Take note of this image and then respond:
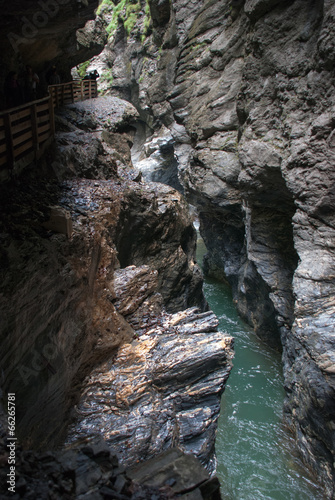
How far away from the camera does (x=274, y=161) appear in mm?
11008

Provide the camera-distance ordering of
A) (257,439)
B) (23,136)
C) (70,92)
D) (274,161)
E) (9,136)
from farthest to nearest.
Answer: (70,92) → (257,439) → (274,161) → (23,136) → (9,136)

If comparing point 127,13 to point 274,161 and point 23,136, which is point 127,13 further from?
point 23,136

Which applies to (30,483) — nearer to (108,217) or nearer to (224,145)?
(108,217)

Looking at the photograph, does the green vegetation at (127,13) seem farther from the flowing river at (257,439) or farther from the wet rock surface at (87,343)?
the flowing river at (257,439)

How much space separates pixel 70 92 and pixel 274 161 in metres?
12.4

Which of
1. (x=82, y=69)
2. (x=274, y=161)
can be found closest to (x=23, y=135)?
(x=274, y=161)

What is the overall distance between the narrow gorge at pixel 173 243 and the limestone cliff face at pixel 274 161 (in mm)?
61

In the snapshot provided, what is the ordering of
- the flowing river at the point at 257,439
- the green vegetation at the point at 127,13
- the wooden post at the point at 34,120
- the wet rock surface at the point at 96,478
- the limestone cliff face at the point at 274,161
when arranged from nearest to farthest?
the wet rock surface at the point at 96,478
the wooden post at the point at 34,120
the limestone cliff face at the point at 274,161
the flowing river at the point at 257,439
the green vegetation at the point at 127,13

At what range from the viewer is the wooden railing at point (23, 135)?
7.14 metres

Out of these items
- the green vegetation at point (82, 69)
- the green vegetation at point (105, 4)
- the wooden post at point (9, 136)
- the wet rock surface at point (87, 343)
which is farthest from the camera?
the green vegetation at point (105, 4)

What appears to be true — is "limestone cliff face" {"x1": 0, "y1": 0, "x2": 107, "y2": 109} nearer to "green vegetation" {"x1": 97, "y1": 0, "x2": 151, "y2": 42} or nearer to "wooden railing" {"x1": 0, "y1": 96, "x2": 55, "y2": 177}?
"wooden railing" {"x1": 0, "y1": 96, "x2": 55, "y2": 177}

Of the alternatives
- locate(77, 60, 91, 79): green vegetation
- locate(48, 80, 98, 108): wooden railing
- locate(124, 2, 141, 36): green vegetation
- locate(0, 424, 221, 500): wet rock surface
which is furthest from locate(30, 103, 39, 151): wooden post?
locate(124, 2, 141, 36): green vegetation

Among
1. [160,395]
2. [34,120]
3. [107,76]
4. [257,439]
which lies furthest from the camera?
[107,76]

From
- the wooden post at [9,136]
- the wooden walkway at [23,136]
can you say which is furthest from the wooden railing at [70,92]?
the wooden post at [9,136]
